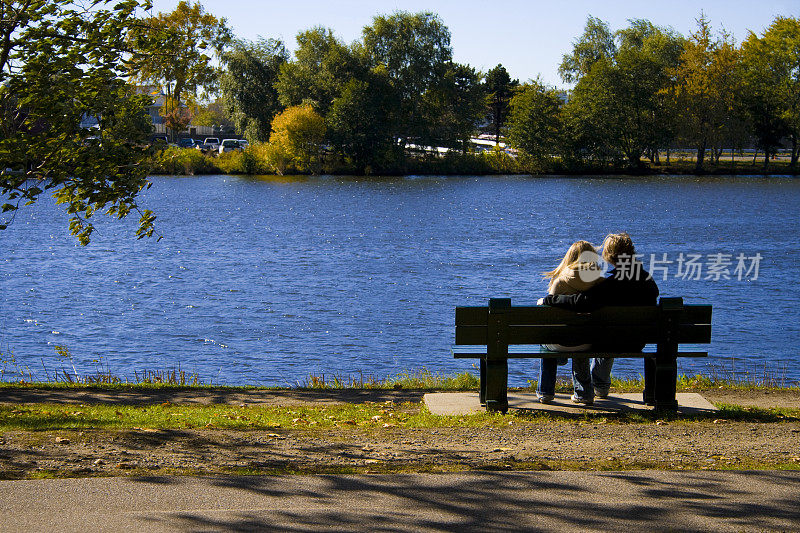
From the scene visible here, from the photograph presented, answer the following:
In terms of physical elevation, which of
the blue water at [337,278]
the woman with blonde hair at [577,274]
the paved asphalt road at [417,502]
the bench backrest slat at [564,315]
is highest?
the woman with blonde hair at [577,274]

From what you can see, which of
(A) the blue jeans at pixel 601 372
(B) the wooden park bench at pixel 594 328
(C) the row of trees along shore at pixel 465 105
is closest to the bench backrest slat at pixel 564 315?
(B) the wooden park bench at pixel 594 328

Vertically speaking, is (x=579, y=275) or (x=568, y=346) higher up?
(x=579, y=275)

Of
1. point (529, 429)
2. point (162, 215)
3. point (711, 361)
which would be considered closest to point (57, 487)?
point (529, 429)

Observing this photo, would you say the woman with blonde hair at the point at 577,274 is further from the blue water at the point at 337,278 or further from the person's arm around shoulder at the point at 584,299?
the blue water at the point at 337,278

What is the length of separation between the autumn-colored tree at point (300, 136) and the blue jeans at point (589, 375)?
81.8m

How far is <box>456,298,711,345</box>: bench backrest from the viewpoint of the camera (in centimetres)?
885

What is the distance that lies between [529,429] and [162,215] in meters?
52.6

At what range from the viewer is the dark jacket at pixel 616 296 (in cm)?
892

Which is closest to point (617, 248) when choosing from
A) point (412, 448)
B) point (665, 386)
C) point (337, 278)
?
point (665, 386)

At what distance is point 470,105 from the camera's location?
95.4 metres

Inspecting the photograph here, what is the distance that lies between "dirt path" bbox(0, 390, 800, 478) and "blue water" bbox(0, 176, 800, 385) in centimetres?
858

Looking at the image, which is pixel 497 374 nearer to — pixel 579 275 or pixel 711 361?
pixel 579 275

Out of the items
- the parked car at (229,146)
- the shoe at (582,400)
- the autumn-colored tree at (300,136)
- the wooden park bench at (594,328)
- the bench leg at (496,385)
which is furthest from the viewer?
the parked car at (229,146)

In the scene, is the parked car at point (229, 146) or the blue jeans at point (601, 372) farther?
the parked car at point (229, 146)
